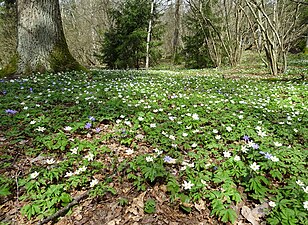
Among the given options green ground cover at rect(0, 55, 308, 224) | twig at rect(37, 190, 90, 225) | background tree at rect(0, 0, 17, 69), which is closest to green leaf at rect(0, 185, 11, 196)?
green ground cover at rect(0, 55, 308, 224)

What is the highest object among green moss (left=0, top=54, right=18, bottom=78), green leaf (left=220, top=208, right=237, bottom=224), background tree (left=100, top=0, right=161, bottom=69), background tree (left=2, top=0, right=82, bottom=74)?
background tree (left=100, top=0, right=161, bottom=69)

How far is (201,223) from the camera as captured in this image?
67.4 inches

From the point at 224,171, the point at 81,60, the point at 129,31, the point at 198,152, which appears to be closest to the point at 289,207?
the point at 224,171

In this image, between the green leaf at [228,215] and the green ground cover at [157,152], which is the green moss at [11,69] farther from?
the green leaf at [228,215]

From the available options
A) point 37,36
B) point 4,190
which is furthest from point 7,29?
point 4,190

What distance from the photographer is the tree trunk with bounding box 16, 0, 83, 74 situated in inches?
242

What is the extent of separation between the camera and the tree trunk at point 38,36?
614 cm

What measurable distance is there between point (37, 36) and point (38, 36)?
0.03m

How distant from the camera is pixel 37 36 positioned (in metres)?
6.26

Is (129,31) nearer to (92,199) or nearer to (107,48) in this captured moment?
(107,48)

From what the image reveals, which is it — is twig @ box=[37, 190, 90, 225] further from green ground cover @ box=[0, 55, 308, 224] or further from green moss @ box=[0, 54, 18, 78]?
green moss @ box=[0, 54, 18, 78]

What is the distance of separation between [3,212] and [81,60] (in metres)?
25.3

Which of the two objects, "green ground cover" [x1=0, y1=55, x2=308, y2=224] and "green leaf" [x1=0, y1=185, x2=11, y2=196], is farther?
"green ground cover" [x1=0, y1=55, x2=308, y2=224]

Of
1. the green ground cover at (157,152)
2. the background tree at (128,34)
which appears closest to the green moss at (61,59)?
the green ground cover at (157,152)
